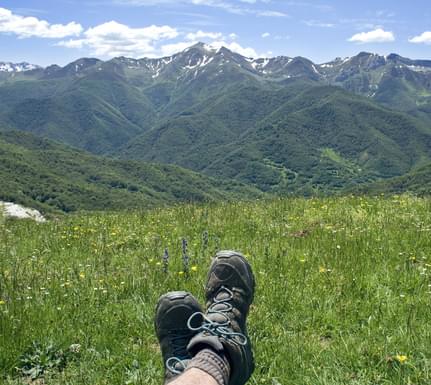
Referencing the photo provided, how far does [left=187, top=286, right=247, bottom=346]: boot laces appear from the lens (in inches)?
142

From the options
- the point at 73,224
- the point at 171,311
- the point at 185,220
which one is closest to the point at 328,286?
the point at 171,311

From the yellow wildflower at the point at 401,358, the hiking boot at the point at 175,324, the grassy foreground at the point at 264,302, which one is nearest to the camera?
the yellow wildflower at the point at 401,358

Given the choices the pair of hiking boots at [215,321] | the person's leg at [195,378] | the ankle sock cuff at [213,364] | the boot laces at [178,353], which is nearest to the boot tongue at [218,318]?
the pair of hiking boots at [215,321]

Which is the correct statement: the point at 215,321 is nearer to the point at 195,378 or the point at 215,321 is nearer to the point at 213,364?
the point at 213,364

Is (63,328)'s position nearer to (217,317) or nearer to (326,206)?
(217,317)

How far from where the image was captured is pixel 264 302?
534cm

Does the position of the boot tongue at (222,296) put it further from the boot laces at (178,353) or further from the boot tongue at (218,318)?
the boot laces at (178,353)

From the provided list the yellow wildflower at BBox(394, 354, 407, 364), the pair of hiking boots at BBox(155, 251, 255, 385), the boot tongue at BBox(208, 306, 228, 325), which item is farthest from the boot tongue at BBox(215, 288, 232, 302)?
the yellow wildflower at BBox(394, 354, 407, 364)

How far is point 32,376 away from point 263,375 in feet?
6.92

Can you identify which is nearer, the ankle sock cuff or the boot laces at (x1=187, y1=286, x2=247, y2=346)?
the ankle sock cuff

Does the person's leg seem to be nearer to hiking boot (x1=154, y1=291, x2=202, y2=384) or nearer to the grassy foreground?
hiking boot (x1=154, y1=291, x2=202, y2=384)

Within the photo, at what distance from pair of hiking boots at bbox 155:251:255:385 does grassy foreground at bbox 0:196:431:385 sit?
399mm

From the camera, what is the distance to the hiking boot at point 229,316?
342 cm

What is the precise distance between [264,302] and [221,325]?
1.68m
